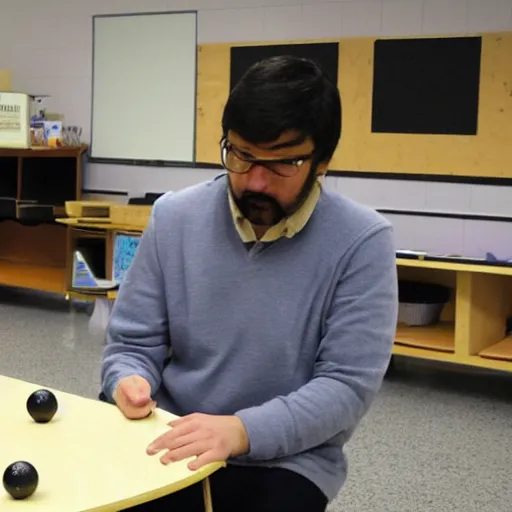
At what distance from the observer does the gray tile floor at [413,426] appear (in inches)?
107

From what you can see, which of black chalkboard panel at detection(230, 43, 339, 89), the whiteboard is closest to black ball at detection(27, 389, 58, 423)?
black chalkboard panel at detection(230, 43, 339, 89)

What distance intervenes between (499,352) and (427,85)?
135cm

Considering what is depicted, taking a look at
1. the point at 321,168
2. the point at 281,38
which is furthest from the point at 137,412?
the point at 281,38

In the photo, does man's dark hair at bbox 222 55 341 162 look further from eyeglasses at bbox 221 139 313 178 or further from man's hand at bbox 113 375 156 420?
man's hand at bbox 113 375 156 420

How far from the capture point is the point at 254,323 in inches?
60.2

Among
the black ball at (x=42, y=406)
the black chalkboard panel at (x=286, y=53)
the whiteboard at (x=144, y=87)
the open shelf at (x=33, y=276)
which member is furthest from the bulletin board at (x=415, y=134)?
the black ball at (x=42, y=406)

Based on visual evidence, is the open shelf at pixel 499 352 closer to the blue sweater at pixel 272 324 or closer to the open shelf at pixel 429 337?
the open shelf at pixel 429 337

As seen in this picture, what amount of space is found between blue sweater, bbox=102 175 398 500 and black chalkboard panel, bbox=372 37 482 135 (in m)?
2.69

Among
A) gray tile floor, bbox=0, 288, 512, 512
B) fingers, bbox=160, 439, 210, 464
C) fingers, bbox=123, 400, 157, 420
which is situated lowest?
gray tile floor, bbox=0, 288, 512, 512

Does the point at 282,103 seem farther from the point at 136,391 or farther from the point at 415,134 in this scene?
the point at 415,134

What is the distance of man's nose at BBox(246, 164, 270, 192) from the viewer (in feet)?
4.75

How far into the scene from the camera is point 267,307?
1529mm

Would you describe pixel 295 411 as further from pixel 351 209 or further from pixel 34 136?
pixel 34 136

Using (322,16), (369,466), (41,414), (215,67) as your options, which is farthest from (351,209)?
(215,67)
